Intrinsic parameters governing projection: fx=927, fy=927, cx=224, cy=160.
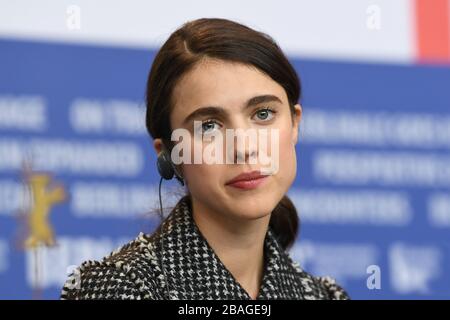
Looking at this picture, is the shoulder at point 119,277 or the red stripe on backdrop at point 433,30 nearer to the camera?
the shoulder at point 119,277

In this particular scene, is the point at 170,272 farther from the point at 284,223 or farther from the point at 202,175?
the point at 284,223

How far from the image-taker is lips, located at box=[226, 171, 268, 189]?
137 cm

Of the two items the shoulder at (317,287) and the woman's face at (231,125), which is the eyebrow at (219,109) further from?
the shoulder at (317,287)

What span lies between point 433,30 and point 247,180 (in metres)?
1.25

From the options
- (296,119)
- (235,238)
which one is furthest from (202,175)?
(296,119)

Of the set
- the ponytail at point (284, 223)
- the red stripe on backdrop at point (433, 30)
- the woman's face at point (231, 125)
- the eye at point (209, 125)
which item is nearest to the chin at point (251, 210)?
the woman's face at point (231, 125)

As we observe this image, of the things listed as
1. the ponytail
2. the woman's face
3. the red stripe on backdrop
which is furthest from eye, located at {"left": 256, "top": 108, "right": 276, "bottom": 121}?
the red stripe on backdrop

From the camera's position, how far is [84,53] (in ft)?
7.00

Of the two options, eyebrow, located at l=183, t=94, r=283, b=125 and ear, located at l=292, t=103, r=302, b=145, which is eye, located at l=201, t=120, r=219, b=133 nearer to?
eyebrow, located at l=183, t=94, r=283, b=125

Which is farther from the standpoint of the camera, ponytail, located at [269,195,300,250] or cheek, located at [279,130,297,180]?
ponytail, located at [269,195,300,250]

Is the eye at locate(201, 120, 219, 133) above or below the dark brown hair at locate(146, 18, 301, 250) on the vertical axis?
below

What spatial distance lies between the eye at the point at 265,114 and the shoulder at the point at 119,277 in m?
0.27

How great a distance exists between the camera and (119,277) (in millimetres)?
1362

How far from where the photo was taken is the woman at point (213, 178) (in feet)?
4.51
